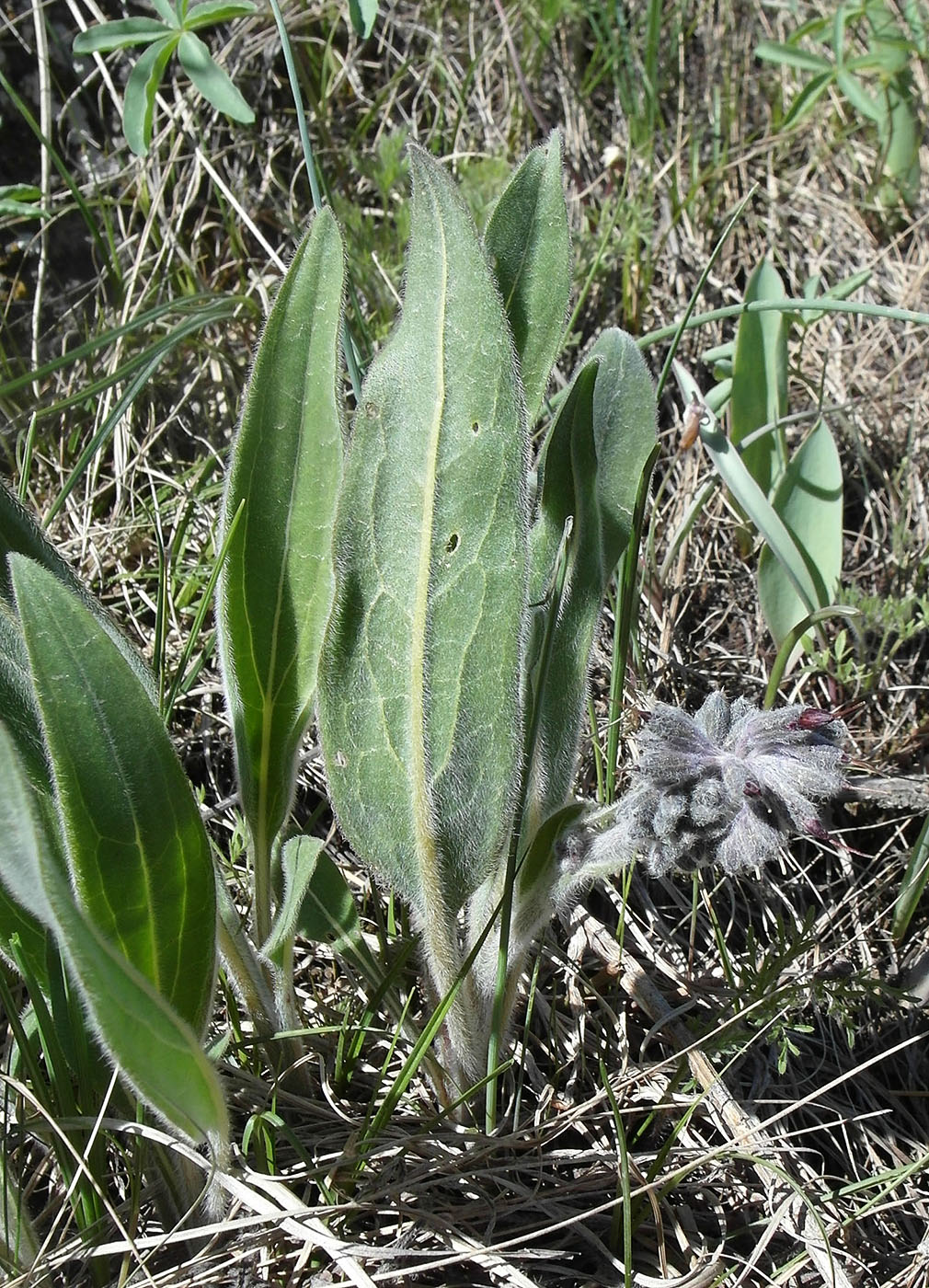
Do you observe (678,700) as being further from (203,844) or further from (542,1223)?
(203,844)

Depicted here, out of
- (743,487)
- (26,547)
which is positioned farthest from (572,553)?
(26,547)

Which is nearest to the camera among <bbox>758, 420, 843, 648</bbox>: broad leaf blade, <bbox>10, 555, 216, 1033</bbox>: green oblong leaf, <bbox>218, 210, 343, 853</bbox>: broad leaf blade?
<bbox>10, 555, 216, 1033</bbox>: green oblong leaf

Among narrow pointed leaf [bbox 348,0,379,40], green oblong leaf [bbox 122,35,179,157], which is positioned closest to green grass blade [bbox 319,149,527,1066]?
narrow pointed leaf [bbox 348,0,379,40]

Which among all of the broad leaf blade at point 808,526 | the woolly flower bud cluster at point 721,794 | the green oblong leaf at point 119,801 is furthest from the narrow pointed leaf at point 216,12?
the woolly flower bud cluster at point 721,794

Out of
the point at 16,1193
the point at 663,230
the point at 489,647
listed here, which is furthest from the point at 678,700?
the point at 16,1193

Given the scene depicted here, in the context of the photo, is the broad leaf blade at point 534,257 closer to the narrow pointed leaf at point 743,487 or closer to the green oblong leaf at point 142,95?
the narrow pointed leaf at point 743,487

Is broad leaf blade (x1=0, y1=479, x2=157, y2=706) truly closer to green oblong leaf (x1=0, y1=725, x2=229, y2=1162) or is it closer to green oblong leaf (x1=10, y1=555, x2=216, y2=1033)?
green oblong leaf (x1=10, y1=555, x2=216, y2=1033)
